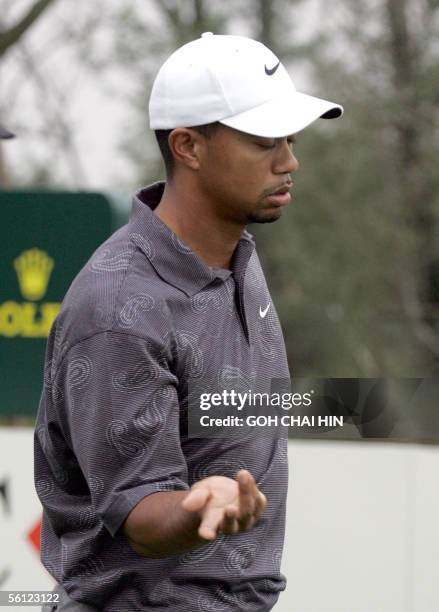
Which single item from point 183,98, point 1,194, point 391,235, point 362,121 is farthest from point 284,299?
point 183,98

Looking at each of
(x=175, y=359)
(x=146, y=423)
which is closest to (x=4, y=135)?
(x=175, y=359)

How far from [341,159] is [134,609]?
13.3 metres

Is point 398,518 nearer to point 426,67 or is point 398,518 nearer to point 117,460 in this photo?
point 117,460

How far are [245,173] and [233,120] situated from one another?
0.10 m

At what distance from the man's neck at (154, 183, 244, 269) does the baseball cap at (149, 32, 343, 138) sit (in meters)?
0.15

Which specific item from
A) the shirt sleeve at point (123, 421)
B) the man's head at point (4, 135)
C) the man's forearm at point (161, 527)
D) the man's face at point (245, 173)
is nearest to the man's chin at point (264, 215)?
the man's face at point (245, 173)

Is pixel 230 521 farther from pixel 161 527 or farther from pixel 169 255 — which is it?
pixel 169 255

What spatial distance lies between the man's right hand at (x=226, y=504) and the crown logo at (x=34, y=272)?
9.61 feet

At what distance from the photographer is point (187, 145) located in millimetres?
2455

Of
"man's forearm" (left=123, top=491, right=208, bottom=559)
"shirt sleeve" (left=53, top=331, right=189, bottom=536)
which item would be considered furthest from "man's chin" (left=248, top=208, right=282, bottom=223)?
"man's forearm" (left=123, top=491, right=208, bottom=559)

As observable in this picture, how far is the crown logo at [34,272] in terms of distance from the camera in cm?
→ 479

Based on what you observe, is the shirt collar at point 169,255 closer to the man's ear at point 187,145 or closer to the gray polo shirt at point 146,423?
the gray polo shirt at point 146,423

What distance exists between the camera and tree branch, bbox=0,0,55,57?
880 centimetres

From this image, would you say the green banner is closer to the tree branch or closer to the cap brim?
the cap brim
